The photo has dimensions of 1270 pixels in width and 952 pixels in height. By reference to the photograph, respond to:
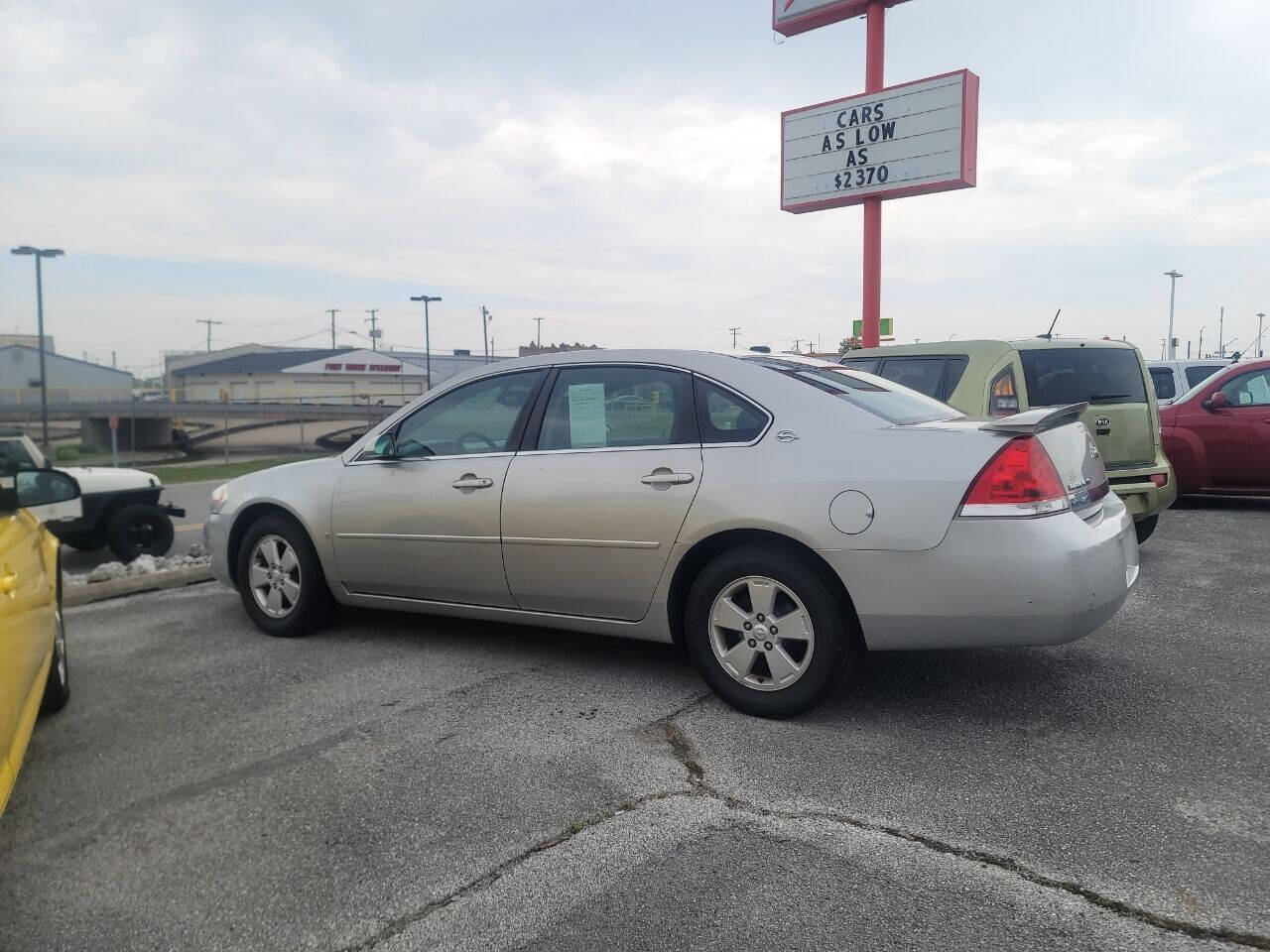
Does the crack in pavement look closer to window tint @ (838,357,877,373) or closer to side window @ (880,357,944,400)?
side window @ (880,357,944,400)

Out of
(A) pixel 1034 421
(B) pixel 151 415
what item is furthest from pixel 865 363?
(B) pixel 151 415

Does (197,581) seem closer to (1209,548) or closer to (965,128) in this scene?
(1209,548)

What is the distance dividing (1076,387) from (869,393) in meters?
4.15

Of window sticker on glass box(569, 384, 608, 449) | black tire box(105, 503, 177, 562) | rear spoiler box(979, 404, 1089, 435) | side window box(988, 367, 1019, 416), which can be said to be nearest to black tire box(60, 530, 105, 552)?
black tire box(105, 503, 177, 562)

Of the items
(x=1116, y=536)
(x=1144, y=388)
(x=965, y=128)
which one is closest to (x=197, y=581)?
(x=1116, y=536)

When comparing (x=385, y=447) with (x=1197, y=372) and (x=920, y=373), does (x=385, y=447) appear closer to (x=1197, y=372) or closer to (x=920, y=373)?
(x=920, y=373)

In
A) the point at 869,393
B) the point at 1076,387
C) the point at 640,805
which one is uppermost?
the point at 1076,387

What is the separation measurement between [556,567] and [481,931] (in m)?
2.05

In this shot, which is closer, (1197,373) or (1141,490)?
(1141,490)

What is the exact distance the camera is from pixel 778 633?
12.1 feet

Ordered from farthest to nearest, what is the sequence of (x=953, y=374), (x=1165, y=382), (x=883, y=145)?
(x=883, y=145) → (x=1165, y=382) → (x=953, y=374)

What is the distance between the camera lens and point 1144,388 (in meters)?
7.29

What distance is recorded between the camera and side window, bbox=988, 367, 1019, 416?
7.14 metres

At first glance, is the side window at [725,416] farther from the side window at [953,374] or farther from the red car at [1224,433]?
the red car at [1224,433]
